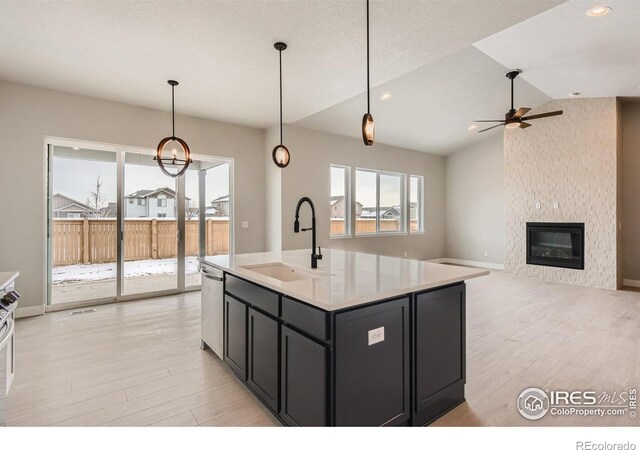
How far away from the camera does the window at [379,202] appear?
7461 mm

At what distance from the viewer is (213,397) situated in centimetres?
230

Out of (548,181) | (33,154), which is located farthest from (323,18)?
(548,181)

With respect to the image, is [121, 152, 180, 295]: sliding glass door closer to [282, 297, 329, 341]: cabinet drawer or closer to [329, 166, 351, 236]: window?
[329, 166, 351, 236]: window

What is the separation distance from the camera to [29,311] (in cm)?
415

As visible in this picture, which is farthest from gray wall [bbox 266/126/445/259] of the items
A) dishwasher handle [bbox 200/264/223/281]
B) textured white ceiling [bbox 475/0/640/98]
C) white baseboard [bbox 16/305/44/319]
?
white baseboard [bbox 16/305/44/319]

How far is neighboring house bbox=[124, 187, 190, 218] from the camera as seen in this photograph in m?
5.02

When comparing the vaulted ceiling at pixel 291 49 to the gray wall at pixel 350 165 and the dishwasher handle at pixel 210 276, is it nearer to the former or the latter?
the gray wall at pixel 350 165

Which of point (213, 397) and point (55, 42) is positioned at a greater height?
point (55, 42)

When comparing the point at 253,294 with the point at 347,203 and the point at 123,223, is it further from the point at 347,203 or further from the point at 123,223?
the point at 347,203

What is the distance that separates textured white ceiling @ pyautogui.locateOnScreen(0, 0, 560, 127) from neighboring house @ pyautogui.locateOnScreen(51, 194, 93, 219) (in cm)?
147

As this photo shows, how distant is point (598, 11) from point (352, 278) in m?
3.57

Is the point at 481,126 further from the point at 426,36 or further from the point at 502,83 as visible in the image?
the point at 426,36

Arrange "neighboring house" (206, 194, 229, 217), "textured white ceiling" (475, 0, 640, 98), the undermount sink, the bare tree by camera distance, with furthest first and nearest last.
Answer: "neighboring house" (206, 194, 229, 217) < the bare tree < "textured white ceiling" (475, 0, 640, 98) < the undermount sink
